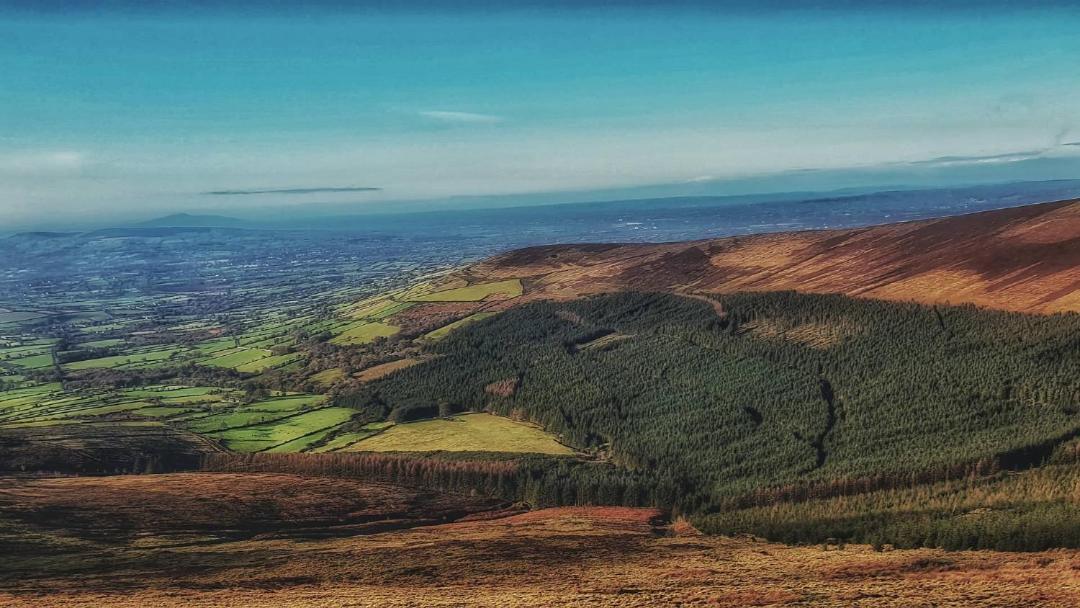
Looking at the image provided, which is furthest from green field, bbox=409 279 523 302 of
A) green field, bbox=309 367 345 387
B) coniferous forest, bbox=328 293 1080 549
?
green field, bbox=309 367 345 387

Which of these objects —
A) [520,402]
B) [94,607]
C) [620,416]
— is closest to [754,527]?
[620,416]

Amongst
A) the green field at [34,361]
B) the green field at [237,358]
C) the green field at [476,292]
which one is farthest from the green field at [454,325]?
the green field at [34,361]

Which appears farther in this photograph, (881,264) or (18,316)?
(18,316)

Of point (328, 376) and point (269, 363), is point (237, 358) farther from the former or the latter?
point (328, 376)

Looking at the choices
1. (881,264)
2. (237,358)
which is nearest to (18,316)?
(237,358)

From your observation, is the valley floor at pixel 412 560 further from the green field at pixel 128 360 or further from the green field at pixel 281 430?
the green field at pixel 128 360

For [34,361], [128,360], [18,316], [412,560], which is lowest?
[34,361]

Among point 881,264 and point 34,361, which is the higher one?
point 881,264

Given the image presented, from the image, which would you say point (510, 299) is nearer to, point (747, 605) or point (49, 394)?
point (49, 394)
